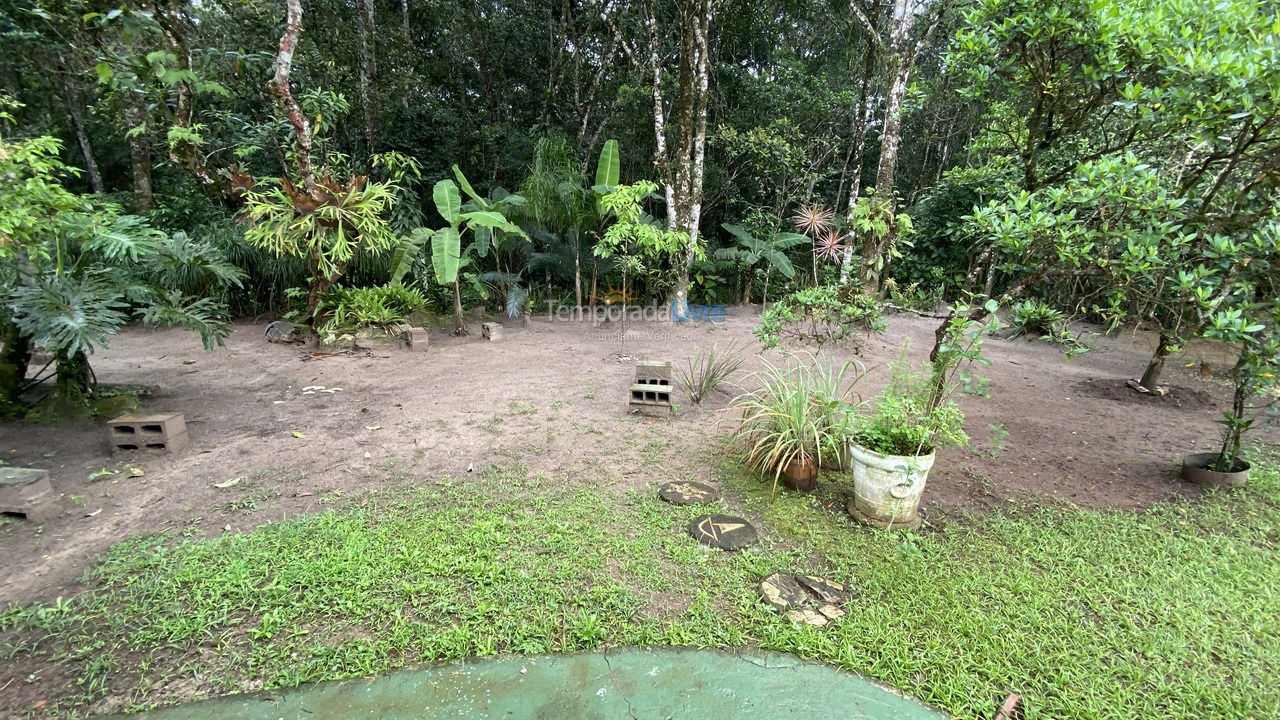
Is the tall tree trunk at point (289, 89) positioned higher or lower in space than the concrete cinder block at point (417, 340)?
higher

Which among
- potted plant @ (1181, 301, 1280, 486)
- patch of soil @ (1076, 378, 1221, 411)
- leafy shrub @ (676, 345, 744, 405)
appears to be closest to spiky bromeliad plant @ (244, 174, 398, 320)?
leafy shrub @ (676, 345, 744, 405)

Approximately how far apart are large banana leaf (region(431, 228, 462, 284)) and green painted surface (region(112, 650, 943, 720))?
5.03m

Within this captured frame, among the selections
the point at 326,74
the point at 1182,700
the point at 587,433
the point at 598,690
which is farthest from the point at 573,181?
the point at 1182,700

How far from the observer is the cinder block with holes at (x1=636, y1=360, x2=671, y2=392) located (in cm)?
434

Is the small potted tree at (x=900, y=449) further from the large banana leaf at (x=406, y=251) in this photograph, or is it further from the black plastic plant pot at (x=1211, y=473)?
the large banana leaf at (x=406, y=251)

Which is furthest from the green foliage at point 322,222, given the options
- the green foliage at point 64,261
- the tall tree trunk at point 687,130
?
the tall tree trunk at point 687,130

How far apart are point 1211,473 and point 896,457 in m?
2.30

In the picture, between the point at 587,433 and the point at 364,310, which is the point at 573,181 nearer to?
the point at 364,310

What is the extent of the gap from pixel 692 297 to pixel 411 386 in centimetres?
611

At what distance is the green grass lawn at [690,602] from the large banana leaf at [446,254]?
388 cm

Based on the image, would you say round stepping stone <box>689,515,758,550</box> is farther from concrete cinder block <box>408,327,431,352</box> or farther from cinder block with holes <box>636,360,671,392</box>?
concrete cinder block <box>408,327,431,352</box>

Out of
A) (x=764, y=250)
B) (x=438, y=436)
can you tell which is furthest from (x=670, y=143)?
(x=438, y=436)

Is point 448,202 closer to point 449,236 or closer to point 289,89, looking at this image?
point 449,236

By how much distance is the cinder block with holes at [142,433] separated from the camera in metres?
3.31
